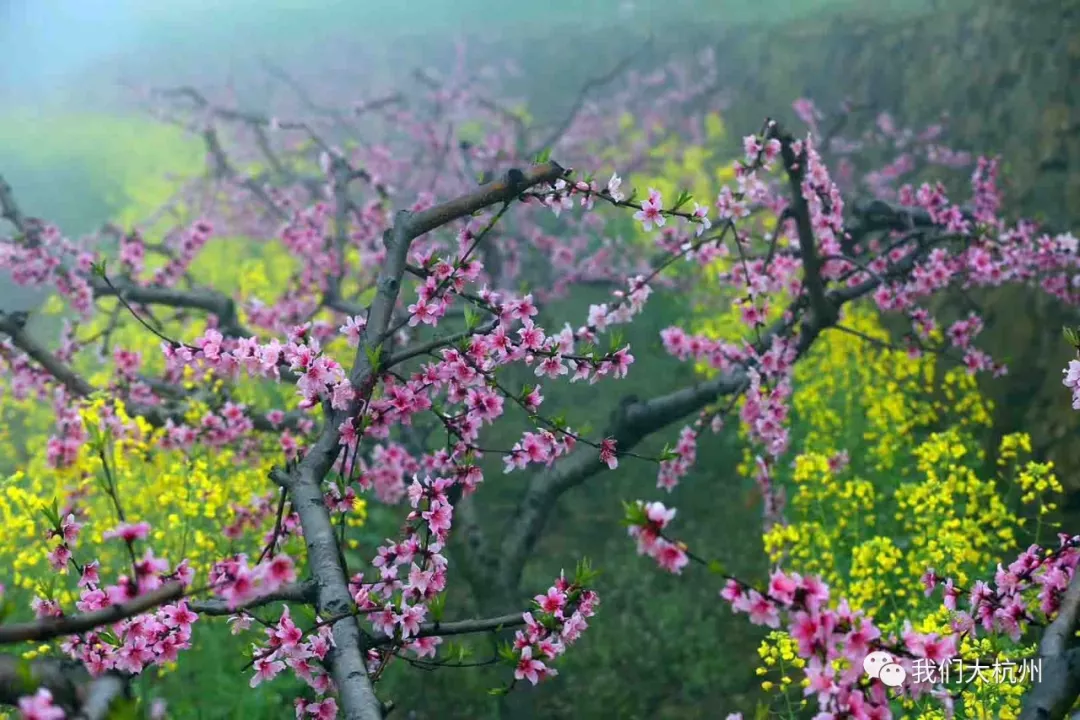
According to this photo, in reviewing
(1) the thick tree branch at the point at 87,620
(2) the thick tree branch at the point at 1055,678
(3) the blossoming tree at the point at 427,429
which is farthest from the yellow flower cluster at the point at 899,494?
(1) the thick tree branch at the point at 87,620

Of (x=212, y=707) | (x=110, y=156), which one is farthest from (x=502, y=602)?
(x=110, y=156)

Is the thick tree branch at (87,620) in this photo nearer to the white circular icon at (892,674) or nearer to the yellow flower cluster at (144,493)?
the yellow flower cluster at (144,493)

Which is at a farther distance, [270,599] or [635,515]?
[270,599]

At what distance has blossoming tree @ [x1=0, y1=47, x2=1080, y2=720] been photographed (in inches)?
95.7

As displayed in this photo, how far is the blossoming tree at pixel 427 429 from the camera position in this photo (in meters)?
2.43

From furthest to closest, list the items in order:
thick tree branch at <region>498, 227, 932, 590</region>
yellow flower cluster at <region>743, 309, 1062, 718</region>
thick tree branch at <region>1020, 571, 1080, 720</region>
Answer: thick tree branch at <region>498, 227, 932, 590</region> < yellow flower cluster at <region>743, 309, 1062, 718</region> < thick tree branch at <region>1020, 571, 1080, 720</region>

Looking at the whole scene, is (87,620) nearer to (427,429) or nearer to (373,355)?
A: (373,355)

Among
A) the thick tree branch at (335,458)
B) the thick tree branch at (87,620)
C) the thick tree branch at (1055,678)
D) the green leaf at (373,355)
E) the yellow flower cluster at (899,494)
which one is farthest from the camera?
the yellow flower cluster at (899,494)

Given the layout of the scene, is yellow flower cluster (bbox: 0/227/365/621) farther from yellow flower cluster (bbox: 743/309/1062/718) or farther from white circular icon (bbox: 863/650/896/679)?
yellow flower cluster (bbox: 743/309/1062/718)

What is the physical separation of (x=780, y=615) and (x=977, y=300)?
7.76 m

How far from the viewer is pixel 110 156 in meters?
24.2

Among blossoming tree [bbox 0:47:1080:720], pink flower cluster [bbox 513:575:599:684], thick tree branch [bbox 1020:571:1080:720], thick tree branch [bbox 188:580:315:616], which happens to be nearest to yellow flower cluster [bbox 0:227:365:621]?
blossoming tree [bbox 0:47:1080:720]

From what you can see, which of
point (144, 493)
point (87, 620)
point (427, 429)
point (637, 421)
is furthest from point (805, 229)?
point (144, 493)

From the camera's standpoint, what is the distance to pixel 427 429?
6.11 metres
